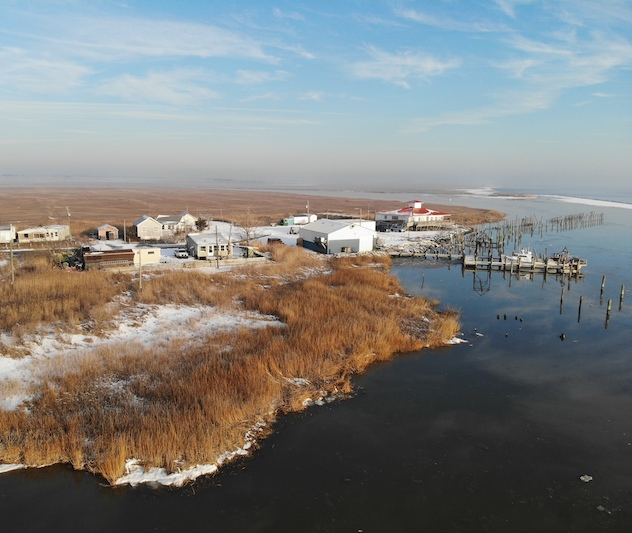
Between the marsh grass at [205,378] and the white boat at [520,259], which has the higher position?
the white boat at [520,259]

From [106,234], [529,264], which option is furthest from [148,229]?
[529,264]

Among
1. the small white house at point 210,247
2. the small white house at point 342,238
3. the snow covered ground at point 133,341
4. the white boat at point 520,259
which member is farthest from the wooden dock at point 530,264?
the snow covered ground at point 133,341

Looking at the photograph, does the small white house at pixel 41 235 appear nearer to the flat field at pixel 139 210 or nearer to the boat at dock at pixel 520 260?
the flat field at pixel 139 210

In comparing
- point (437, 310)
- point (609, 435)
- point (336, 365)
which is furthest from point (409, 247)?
point (609, 435)

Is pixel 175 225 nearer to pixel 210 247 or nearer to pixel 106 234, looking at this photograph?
pixel 106 234

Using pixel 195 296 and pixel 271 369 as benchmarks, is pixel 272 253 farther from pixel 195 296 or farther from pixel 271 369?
pixel 271 369

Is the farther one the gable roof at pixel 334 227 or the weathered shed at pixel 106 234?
the weathered shed at pixel 106 234
